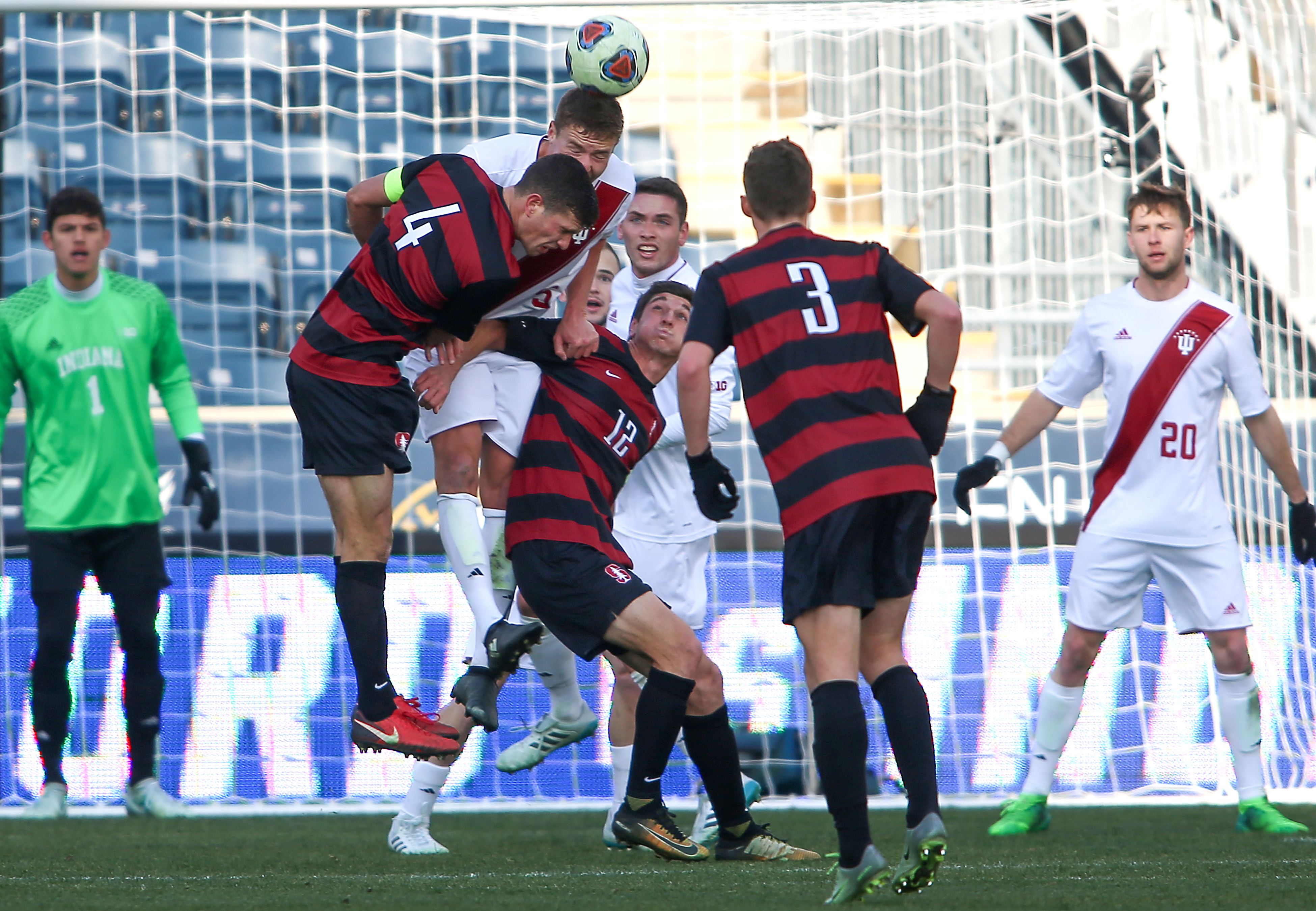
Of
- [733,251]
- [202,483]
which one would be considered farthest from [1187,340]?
[733,251]

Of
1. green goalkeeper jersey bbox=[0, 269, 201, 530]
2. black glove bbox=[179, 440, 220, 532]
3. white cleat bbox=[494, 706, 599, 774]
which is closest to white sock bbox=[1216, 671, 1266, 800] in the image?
white cleat bbox=[494, 706, 599, 774]

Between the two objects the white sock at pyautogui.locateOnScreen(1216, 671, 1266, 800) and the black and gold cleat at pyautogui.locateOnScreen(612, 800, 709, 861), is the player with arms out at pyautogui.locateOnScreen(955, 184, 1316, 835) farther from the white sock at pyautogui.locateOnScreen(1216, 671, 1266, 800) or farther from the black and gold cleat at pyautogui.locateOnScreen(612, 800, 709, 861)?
the black and gold cleat at pyautogui.locateOnScreen(612, 800, 709, 861)

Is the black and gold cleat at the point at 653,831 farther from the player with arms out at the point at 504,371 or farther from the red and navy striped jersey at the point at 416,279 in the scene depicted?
the red and navy striped jersey at the point at 416,279

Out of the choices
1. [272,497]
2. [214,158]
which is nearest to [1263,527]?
[272,497]

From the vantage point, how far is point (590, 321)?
4.45 meters

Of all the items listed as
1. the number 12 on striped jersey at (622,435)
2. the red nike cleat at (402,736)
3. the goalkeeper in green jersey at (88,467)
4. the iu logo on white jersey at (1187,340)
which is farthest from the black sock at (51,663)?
the iu logo on white jersey at (1187,340)

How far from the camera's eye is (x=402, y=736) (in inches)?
138

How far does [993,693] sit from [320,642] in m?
3.00

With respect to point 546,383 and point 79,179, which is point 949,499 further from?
point 79,179

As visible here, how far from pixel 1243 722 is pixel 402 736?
9.17 ft

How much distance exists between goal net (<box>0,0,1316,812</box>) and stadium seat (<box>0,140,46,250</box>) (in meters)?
0.03

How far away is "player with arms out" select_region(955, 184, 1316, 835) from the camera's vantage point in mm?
4625

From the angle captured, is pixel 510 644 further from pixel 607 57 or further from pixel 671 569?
pixel 607 57

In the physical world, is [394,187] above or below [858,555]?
above
